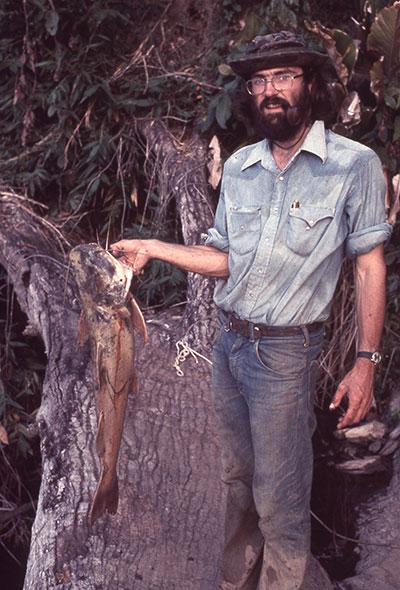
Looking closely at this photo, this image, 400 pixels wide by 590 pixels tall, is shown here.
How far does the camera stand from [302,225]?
2.95 m

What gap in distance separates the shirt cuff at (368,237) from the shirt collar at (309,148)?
0.92ft

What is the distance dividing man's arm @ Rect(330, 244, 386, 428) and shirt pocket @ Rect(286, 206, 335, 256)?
169mm

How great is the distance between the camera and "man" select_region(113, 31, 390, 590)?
9.66 ft

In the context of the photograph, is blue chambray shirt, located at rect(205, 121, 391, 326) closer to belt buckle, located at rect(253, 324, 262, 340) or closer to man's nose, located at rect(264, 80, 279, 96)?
belt buckle, located at rect(253, 324, 262, 340)

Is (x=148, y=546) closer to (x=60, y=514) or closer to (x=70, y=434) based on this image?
(x=60, y=514)

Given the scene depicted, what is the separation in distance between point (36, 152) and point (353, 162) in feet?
13.9

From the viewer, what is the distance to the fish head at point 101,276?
9.51 feet

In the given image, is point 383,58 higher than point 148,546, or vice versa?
point 383,58

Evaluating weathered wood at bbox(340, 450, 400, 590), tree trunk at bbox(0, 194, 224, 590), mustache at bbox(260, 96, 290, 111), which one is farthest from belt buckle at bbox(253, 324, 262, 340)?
weathered wood at bbox(340, 450, 400, 590)

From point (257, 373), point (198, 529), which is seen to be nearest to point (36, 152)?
point (198, 529)

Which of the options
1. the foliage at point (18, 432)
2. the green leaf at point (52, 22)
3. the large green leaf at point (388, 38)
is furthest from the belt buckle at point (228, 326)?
the green leaf at point (52, 22)

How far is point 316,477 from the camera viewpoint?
17.7 feet

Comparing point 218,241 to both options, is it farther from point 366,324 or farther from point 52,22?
point 52,22

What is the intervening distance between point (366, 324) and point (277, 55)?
957 mm
